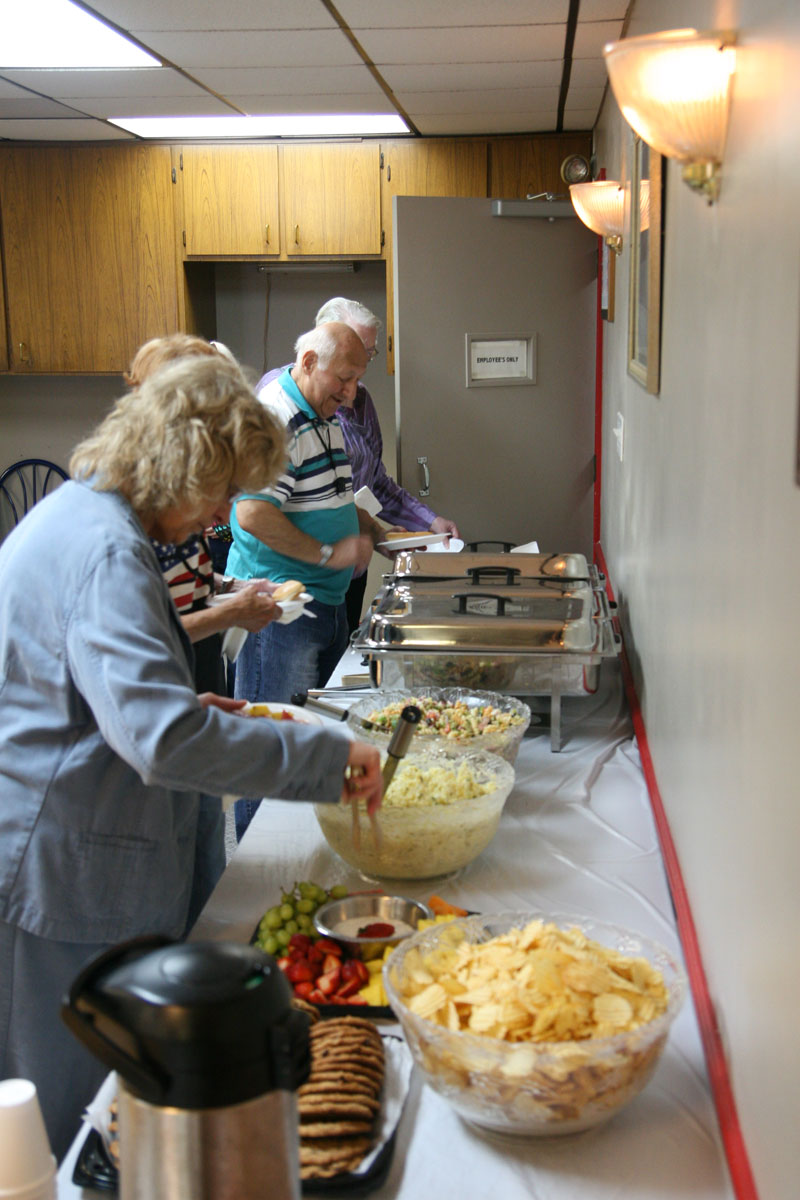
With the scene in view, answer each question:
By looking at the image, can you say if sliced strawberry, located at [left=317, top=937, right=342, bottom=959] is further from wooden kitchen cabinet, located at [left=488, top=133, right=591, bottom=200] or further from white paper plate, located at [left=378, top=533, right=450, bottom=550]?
wooden kitchen cabinet, located at [left=488, top=133, right=591, bottom=200]

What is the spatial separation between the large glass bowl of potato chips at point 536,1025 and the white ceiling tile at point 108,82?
2.93 metres

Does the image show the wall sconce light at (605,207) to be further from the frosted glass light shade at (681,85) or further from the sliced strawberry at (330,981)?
the sliced strawberry at (330,981)

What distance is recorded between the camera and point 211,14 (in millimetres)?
2621

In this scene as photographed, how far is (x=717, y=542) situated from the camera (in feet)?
3.84

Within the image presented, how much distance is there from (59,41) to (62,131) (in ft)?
4.52

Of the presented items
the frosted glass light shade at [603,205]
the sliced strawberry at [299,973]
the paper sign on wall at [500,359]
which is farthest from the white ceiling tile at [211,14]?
the sliced strawberry at [299,973]

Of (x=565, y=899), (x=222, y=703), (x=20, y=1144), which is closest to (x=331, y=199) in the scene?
(x=222, y=703)

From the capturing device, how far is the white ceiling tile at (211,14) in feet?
8.29

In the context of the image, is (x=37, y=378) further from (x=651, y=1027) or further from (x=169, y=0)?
(x=651, y=1027)

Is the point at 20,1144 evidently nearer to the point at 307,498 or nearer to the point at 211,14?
the point at 307,498

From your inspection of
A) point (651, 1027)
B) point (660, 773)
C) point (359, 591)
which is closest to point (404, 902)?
point (651, 1027)

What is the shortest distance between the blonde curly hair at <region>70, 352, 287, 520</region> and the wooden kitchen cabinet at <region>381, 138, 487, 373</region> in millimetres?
3111

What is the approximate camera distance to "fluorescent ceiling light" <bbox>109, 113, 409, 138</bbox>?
402cm

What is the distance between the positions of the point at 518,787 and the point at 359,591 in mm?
1847
